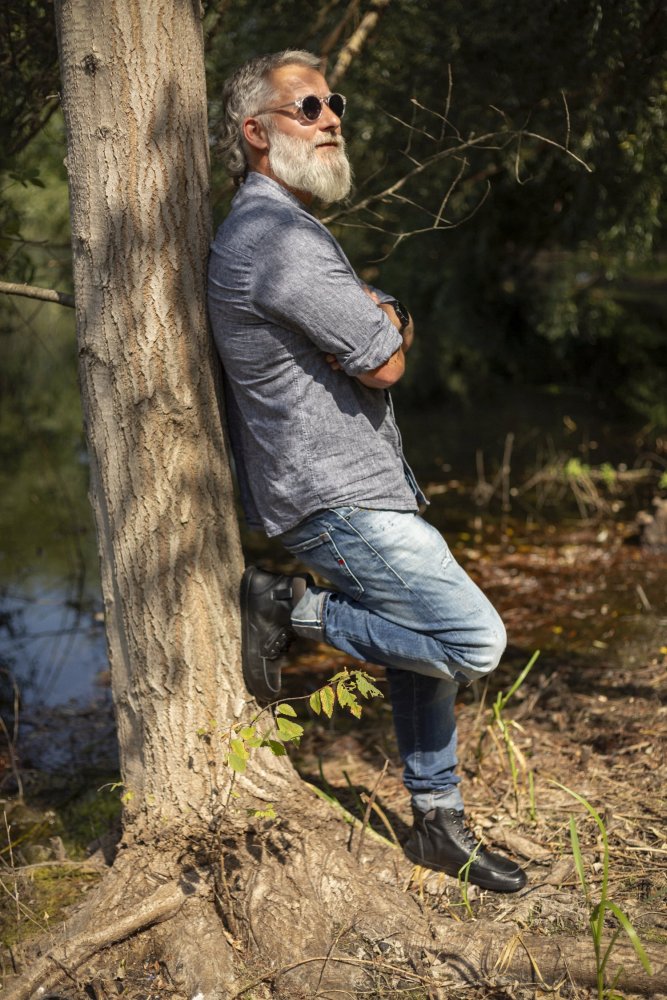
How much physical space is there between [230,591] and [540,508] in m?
5.41

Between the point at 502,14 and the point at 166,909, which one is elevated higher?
the point at 502,14

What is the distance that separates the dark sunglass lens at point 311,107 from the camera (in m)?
3.06

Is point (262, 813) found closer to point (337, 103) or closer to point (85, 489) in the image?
point (337, 103)

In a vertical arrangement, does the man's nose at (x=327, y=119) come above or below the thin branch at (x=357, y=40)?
below

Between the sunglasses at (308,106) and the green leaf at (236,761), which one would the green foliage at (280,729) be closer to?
the green leaf at (236,761)

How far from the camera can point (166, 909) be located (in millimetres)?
2914

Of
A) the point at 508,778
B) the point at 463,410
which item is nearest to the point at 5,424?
the point at 463,410

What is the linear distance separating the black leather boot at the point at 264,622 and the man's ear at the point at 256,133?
1284 mm

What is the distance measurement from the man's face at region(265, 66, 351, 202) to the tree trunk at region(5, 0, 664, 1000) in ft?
0.76

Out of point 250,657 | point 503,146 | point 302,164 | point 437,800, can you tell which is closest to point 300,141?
point 302,164

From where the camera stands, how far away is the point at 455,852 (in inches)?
127

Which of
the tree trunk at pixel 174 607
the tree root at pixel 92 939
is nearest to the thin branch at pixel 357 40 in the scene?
the tree trunk at pixel 174 607

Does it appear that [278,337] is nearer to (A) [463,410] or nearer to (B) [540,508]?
(B) [540,508]

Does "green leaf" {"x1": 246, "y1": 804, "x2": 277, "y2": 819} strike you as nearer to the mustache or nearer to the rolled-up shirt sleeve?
the rolled-up shirt sleeve
